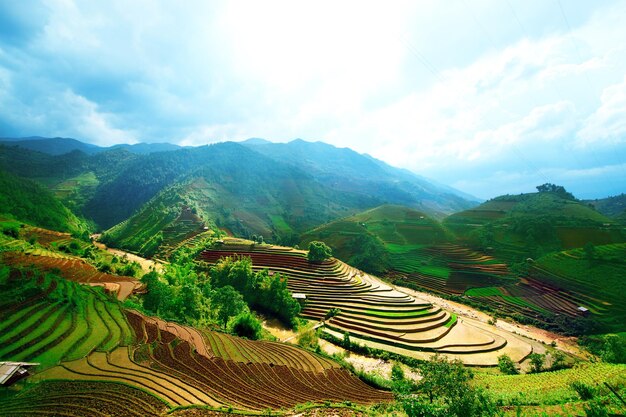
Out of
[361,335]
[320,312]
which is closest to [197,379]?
[361,335]

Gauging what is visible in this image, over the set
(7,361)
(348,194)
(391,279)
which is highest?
(348,194)

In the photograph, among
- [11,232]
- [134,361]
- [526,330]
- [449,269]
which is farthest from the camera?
[449,269]

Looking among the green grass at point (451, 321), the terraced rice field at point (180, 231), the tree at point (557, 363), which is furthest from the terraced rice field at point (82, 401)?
the terraced rice field at point (180, 231)

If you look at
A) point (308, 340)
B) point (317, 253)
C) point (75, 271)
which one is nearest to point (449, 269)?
point (317, 253)

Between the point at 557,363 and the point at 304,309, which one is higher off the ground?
the point at 557,363

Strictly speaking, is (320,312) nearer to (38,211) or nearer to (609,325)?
(609,325)

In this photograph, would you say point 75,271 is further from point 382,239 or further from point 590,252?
point 590,252
